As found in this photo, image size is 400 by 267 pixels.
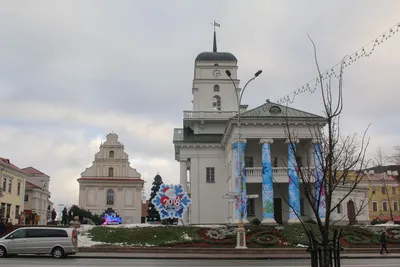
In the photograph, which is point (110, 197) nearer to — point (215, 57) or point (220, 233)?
point (215, 57)

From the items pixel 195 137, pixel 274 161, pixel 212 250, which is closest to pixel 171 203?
pixel 212 250

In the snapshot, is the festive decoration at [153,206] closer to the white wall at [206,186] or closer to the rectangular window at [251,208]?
the white wall at [206,186]

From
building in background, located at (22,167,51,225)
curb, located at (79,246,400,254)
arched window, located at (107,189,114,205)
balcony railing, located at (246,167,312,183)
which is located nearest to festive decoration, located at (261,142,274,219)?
balcony railing, located at (246,167,312,183)

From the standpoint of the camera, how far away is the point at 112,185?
9431cm

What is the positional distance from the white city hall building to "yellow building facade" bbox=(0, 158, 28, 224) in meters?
21.4

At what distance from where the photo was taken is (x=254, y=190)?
45.8 meters

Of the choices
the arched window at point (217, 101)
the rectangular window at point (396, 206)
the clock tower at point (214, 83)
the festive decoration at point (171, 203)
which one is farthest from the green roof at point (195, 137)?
the rectangular window at point (396, 206)

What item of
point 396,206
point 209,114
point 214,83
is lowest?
point 396,206

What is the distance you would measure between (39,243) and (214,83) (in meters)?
35.5

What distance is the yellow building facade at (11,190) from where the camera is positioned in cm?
5410

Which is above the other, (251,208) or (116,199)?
(116,199)

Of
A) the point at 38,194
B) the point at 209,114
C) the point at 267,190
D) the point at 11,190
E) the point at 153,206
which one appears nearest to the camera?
the point at 267,190

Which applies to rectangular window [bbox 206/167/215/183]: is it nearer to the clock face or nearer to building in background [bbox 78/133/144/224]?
the clock face

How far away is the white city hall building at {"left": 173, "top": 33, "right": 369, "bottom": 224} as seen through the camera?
4175 centimetres
